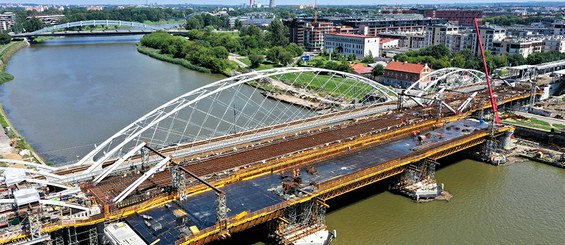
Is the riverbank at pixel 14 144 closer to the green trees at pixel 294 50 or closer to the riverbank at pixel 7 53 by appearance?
the riverbank at pixel 7 53

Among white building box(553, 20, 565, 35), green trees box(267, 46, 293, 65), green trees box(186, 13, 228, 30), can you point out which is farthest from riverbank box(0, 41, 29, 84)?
white building box(553, 20, 565, 35)

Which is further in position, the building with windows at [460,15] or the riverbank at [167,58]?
the building with windows at [460,15]

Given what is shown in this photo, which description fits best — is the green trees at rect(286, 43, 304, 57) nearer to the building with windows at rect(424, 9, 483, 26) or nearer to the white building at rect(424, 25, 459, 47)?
the white building at rect(424, 25, 459, 47)

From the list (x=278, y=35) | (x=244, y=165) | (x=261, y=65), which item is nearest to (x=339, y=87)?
(x=261, y=65)

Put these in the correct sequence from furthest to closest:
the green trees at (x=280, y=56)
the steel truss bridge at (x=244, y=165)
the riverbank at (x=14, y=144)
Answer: the green trees at (x=280, y=56), the riverbank at (x=14, y=144), the steel truss bridge at (x=244, y=165)

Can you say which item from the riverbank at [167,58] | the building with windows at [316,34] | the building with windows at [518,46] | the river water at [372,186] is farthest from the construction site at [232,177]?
the building with windows at [316,34]

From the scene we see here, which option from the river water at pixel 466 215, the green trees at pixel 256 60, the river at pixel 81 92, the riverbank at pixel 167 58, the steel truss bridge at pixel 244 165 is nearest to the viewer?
the steel truss bridge at pixel 244 165

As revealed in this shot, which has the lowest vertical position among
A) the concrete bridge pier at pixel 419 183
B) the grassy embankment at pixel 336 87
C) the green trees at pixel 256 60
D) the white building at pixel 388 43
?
the concrete bridge pier at pixel 419 183

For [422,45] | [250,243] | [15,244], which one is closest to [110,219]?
[15,244]
